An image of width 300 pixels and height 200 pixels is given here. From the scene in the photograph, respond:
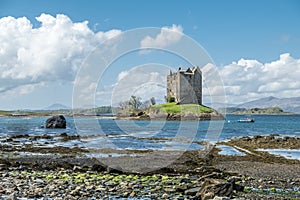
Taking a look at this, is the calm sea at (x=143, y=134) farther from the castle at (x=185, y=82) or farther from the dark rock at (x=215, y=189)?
the dark rock at (x=215, y=189)

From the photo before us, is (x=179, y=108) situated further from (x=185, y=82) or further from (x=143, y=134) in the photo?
(x=143, y=134)

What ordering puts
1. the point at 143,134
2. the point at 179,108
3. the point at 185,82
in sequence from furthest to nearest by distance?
1. the point at 179,108
2. the point at 185,82
3. the point at 143,134

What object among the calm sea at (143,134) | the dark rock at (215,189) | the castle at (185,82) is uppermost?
the castle at (185,82)

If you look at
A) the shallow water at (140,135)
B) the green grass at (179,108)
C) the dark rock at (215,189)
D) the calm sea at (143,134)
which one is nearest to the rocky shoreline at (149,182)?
the dark rock at (215,189)

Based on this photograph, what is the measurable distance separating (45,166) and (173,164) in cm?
781

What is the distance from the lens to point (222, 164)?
23.4 metres

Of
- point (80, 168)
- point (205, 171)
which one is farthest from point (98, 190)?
point (205, 171)

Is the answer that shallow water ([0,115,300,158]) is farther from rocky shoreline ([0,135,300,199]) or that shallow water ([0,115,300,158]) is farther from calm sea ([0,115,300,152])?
rocky shoreline ([0,135,300,199])

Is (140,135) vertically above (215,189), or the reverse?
(215,189)

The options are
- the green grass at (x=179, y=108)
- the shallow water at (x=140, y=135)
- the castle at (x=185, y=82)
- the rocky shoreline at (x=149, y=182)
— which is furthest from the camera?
the green grass at (x=179, y=108)

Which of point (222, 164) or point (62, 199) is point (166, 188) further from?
point (222, 164)

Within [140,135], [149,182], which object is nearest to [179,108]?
[140,135]

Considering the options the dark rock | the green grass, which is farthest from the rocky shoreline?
the green grass

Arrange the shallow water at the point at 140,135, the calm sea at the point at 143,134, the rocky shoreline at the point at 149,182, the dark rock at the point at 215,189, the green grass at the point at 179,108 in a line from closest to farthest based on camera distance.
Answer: the dark rock at the point at 215,189 < the rocky shoreline at the point at 149,182 < the shallow water at the point at 140,135 < the calm sea at the point at 143,134 < the green grass at the point at 179,108
